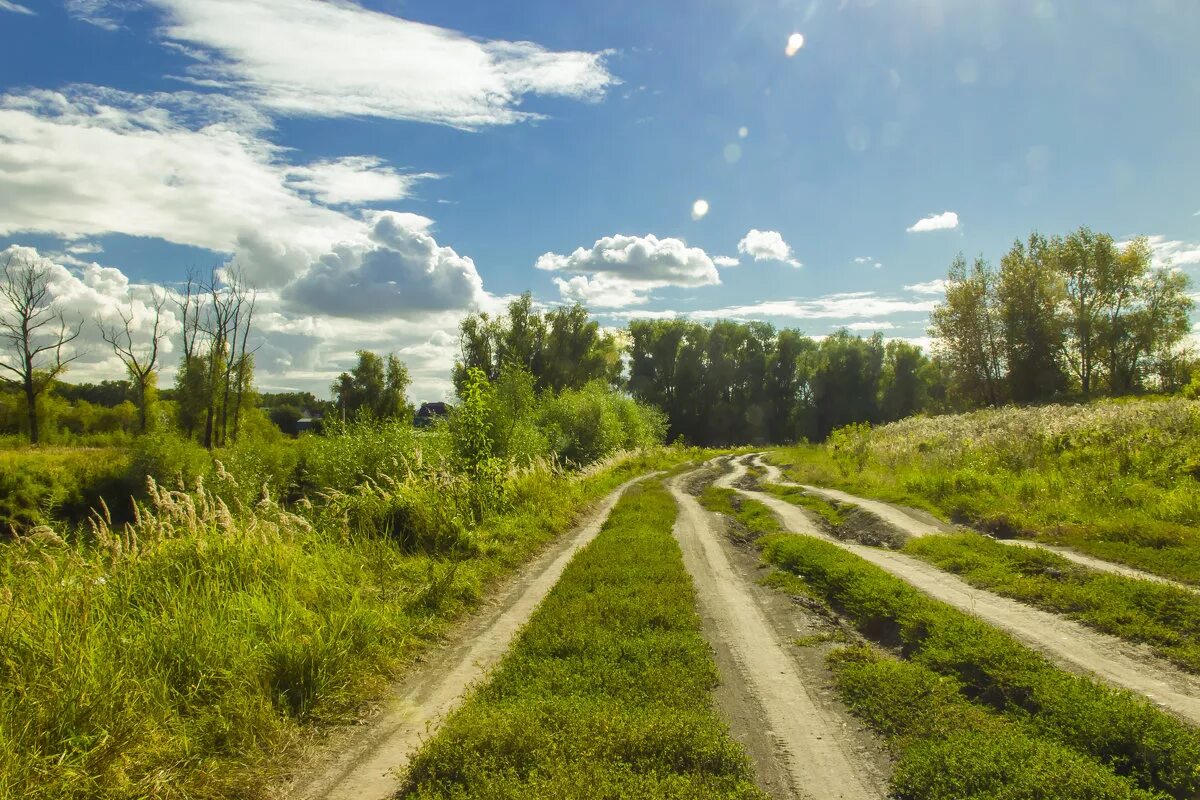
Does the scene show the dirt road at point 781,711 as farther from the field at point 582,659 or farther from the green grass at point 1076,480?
the green grass at point 1076,480

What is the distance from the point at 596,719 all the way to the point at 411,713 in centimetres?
188

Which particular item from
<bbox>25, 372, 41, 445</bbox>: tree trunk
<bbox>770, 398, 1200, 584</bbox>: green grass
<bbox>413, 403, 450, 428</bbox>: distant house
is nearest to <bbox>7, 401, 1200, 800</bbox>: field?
<bbox>770, 398, 1200, 584</bbox>: green grass

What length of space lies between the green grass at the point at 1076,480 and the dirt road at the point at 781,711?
6.28 meters

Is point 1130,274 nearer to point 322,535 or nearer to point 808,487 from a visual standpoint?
point 808,487

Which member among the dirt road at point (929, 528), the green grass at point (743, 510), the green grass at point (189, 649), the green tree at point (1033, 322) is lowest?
the green grass at point (743, 510)

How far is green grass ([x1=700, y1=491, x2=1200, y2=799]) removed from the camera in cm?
433

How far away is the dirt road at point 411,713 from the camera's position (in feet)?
15.4

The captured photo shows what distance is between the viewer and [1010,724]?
5.20 meters

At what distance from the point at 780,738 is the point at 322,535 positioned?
8.14m

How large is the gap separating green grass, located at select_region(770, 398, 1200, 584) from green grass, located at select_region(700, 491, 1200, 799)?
490cm

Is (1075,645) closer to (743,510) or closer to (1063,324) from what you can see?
(743,510)

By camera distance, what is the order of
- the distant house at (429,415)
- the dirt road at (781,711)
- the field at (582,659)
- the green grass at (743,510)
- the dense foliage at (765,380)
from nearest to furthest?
the field at (582,659)
the dirt road at (781,711)
the green grass at (743,510)
the distant house at (429,415)
the dense foliage at (765,380)

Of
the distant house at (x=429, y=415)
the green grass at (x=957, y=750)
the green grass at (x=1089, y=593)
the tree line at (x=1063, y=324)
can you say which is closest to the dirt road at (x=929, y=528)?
the green grass at (x=1089, y=593)

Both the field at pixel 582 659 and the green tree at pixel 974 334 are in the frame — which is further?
the green tree at pixel 974 334
